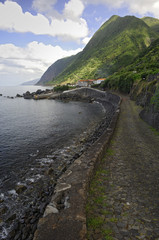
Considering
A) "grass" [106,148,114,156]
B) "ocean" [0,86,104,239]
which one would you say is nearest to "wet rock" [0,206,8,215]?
"ocean" [0,86,104,239]

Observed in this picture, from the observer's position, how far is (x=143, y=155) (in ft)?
36.2

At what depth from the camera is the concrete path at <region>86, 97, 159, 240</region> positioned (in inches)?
193

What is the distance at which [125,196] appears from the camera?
6.64m

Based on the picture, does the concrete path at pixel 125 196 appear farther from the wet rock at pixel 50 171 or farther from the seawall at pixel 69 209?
the wet rock at pixel 50 171

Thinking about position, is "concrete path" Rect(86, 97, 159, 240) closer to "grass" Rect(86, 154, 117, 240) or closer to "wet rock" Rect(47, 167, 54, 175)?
"grass" Rect(86, 154, 117, 240)

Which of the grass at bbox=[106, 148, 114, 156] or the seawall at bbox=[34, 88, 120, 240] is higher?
the seawall at bbox=[34, 88, 120, 240]

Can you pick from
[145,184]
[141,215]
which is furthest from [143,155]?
[141,215]

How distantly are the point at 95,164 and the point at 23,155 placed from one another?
39.3ft

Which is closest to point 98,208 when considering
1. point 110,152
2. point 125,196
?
point 125,196

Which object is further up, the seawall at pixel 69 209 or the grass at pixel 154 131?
the seawall at pixel 69 209

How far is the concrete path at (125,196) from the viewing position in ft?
16.1

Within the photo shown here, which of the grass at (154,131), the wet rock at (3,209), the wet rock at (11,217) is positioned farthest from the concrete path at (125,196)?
the wet rock at (3,209)

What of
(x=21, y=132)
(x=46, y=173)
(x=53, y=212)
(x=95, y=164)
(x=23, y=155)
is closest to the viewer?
(x=53, y=212)

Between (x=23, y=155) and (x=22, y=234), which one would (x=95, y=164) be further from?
(x=23, y=155)
